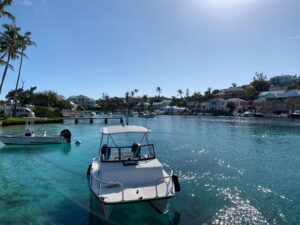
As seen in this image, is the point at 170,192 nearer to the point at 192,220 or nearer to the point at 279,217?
the point at 192,220

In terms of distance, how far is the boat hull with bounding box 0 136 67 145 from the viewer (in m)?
33.7

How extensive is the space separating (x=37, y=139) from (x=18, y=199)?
69.8 ft

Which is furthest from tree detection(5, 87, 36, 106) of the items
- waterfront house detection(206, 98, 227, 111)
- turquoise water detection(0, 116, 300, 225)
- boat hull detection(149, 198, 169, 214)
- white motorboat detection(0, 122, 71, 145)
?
boat hull detection(149, 198, 169, 214)

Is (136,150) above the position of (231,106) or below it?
below

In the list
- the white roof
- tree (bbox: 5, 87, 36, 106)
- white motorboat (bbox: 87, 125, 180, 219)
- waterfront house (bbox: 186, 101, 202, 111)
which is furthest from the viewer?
waterfront house (bbox: 186, 101, 202, 111)

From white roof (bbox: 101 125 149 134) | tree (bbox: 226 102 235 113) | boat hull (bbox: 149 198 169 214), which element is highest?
tree (bbox: 226 102 235 113)

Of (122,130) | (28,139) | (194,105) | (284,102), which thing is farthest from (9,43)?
(194,105)

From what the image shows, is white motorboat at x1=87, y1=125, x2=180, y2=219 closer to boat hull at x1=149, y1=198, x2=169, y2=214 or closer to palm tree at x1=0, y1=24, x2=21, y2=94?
boat hull at x1=149, y1=198, x2=169, y2=214

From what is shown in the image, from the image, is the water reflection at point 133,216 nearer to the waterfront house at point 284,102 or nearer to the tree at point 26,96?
the tree at point 26,96

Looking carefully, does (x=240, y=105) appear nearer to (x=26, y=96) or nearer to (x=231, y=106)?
(x=231, y=106)

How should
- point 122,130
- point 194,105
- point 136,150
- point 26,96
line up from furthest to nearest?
1. point 194,105
2. point 26,96
3. point 122,130
4. point 136,150

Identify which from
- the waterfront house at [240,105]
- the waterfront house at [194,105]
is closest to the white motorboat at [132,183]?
the waterfront house at [240,105]

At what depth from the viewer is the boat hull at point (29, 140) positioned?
33.7 m

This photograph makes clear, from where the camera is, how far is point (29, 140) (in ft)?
113
